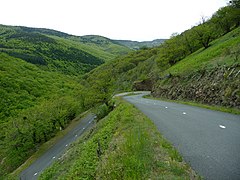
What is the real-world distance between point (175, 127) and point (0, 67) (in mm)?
112259

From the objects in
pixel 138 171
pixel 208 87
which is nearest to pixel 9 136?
pixel 208 87

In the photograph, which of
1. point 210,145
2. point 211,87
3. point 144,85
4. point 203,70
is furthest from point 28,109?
point 210,145

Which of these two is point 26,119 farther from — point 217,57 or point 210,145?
point 210,145

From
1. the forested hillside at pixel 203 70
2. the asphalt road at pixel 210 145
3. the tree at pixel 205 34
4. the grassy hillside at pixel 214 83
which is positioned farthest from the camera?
the tree at pixel 205 34

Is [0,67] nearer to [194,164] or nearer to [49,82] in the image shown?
[49,82]

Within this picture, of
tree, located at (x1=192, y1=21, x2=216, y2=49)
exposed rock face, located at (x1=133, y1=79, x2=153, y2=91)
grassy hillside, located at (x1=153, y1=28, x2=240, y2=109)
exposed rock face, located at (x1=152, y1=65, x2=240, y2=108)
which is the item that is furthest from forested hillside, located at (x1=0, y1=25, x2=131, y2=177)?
tree, located at (x1=192, y1=21, x2=216, y2=49)

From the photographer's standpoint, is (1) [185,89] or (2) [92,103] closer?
(1) [185,89]

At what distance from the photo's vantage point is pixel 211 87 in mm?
20891

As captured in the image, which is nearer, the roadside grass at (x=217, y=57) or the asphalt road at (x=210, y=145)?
the asphalt road at (x=210, y=145)

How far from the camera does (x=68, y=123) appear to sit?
58.0m

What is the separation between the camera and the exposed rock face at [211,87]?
17259 millimetres

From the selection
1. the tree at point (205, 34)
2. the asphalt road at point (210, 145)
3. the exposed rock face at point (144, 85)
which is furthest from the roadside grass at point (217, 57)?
the exposed rock face at point (144, 85)

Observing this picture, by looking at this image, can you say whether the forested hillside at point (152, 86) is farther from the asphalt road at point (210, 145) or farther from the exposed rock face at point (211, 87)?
the asphalt road at point (210, 145)

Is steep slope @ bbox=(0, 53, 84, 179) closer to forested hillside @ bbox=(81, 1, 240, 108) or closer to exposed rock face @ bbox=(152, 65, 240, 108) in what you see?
forested hillside @ bbox=(81, 1, 240, 108)
